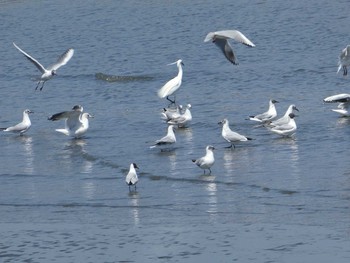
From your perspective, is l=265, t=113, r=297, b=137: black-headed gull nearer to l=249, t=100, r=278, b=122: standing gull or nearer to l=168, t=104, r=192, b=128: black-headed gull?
l=249, t=100, r=278, b=122: standing gull

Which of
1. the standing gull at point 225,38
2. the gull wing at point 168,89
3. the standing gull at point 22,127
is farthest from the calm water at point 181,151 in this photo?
the standing gull at point 225,38

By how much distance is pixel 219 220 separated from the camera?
11.8 metres

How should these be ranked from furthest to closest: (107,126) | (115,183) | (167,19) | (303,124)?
1. (167,19)
2. (107,126)
3. (303,124)
4. (115,183)

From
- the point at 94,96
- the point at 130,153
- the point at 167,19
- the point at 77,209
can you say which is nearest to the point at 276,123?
the point at 130,153

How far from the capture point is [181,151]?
1634 cm

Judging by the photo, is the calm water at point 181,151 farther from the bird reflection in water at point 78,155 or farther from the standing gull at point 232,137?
the standing gull at point 232,137

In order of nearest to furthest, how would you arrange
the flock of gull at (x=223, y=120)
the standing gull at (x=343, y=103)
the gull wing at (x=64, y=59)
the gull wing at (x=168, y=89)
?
the flock of gull at (x=223, y=120)
the standing gull at (x=343, y=103)
the gull wing at (x=168, y=89)
the gull wing at (x=64, y=59)

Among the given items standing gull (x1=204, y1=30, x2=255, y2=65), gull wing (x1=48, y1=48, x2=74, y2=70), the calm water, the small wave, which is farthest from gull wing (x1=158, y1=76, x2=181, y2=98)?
the small wave

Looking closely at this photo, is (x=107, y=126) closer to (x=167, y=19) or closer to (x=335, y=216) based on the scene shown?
(x=335, y=216)

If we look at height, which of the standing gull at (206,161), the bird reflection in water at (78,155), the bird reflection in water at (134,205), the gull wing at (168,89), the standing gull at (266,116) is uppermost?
the gull wing at (168,89)

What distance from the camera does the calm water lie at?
11.2m

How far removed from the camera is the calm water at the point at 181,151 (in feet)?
36.7

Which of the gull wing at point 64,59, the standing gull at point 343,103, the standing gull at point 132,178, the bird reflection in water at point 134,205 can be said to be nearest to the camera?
the bird reflection in water at point 134,205

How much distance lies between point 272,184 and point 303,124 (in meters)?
4.41
